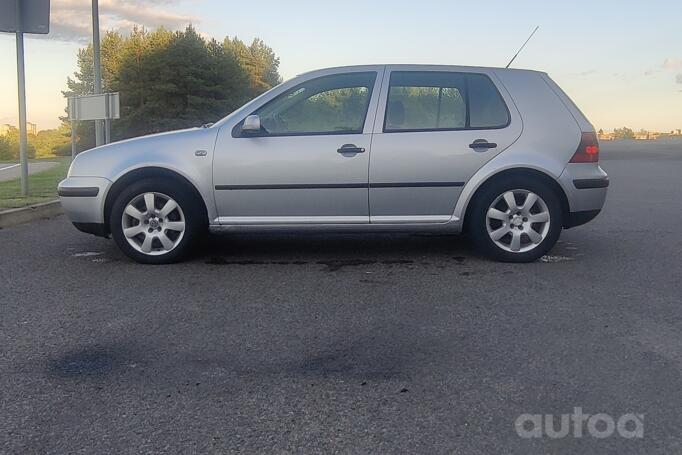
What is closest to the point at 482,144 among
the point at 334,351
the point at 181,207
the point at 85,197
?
the point at 181,207

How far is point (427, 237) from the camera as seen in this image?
7.37 m

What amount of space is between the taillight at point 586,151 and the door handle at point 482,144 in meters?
0.70

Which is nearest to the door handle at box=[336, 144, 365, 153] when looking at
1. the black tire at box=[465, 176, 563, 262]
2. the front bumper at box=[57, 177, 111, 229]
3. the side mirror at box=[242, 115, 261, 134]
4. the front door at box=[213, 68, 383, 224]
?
the front door at box=[213, 68, 383, 224]

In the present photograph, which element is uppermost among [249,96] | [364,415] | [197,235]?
[249,96]

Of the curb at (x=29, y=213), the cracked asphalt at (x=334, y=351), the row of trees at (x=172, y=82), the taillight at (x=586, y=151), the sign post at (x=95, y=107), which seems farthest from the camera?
the row of trees at (x=172, y=82)

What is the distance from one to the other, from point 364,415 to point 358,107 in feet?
11.7

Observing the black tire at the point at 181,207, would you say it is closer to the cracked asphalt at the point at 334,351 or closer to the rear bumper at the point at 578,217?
the cracked asphalt at the point at 334,351

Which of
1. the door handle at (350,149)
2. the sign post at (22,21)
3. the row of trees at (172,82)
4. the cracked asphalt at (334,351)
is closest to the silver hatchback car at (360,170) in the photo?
the door handle at (350,149)

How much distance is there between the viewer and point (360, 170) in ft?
18.8

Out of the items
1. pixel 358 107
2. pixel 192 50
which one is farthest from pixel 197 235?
pixel 192 50

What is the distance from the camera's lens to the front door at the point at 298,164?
227 inches

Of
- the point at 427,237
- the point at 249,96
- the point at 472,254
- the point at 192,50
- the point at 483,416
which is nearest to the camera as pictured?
the point at 483,416

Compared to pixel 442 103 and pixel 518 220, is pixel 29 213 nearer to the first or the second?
pixel 442 103

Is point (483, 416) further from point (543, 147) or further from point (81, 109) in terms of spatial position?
point (81, 109)
